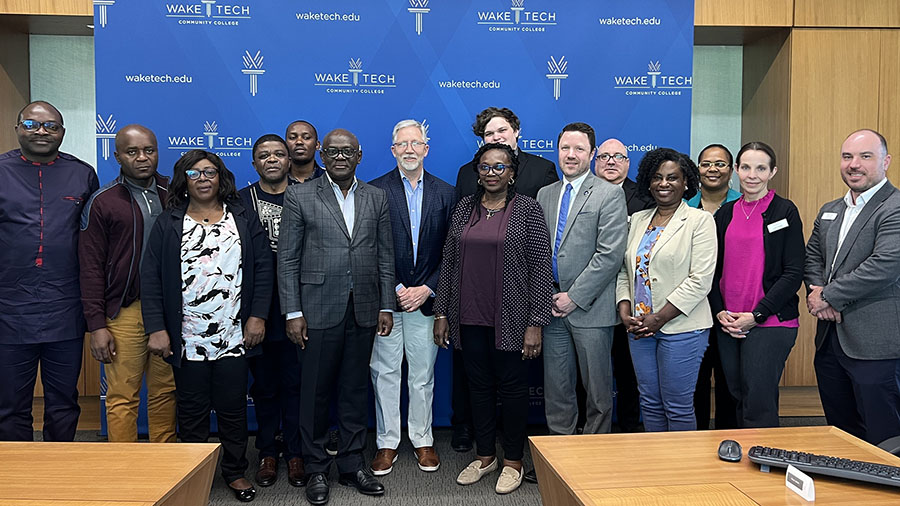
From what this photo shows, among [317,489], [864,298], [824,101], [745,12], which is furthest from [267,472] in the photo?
[824,101]

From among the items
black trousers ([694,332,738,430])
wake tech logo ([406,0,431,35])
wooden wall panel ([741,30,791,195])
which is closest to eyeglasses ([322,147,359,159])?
wake tech logo ([406,0,431,35])

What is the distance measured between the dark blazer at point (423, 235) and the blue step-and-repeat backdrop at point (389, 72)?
0.78 m

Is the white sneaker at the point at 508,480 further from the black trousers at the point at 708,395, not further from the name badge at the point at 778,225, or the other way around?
the name badge at the point at 778,225

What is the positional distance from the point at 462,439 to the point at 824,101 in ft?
12.1

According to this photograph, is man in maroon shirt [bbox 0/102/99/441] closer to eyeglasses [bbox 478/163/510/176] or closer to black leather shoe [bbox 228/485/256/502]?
black leather shoe [bbox 228/485/256/502]

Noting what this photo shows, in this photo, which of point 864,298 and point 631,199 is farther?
point 631,199

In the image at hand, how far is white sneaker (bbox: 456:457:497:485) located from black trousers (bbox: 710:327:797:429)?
1.33 m

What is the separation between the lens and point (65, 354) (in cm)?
319

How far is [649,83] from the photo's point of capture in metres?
4.32

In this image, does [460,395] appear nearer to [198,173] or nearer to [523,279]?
[523,279]

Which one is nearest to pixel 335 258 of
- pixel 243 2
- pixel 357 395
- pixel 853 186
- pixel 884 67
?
pixel 357 395

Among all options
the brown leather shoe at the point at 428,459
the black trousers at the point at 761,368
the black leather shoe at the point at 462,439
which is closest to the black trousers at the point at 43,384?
the brown leather shoe at the point at 428,459

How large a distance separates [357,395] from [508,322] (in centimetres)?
87

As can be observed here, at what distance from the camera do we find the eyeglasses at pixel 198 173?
303 centimetres
